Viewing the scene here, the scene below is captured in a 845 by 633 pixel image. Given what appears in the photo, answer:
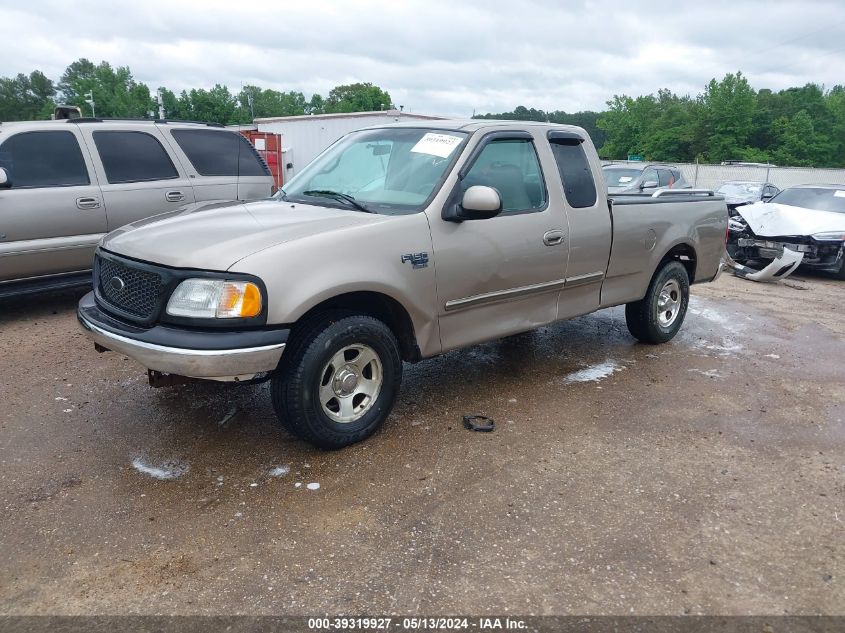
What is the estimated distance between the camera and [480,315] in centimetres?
427

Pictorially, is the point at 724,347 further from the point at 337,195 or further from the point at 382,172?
the point at 337,195

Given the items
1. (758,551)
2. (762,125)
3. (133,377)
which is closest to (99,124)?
(133,377)

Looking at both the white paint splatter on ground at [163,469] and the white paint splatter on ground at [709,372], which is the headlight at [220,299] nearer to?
the white paint splatter on ground at [163,469]

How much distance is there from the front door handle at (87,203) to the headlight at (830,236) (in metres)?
10.5

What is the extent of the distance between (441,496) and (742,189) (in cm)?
1813

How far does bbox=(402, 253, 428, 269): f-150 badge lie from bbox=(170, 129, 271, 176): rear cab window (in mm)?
4406

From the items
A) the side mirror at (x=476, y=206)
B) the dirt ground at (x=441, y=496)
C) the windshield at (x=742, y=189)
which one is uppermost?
the side mirror at (x=476, y=206)

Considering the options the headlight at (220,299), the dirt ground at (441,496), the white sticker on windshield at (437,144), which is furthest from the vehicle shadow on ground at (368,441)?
the white sticker on windshield at (437,144)

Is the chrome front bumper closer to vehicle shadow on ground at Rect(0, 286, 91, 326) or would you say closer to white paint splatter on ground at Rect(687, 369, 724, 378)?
white paint splatter on ground at Rect(687, 369, 724, 378)

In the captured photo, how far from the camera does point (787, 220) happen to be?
10.7 meters

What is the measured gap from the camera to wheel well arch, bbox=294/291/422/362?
11.6 ft

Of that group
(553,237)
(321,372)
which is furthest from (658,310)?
(321,372)

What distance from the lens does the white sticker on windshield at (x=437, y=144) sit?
13.8 feet

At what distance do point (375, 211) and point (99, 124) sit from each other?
14.1 feet
